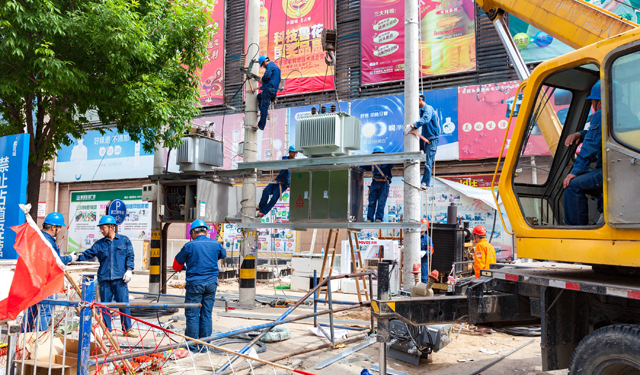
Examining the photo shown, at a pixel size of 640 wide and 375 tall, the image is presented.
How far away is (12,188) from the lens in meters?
5.78

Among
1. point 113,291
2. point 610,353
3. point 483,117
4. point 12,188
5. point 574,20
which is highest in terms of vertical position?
point 483,117

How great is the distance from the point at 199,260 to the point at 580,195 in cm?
504

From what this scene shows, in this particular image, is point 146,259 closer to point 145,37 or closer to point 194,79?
point 194,79

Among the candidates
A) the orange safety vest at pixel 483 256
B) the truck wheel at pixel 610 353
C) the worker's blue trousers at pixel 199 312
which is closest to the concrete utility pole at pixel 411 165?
the orange safety vest at pixel 483 256

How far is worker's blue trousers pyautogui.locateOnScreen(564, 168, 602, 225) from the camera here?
152 inches

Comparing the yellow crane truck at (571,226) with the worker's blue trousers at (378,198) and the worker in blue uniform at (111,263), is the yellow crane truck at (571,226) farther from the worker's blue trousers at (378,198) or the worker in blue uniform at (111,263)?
the worker in blue uniform at (111,263)

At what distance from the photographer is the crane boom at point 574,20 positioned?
15.7ft

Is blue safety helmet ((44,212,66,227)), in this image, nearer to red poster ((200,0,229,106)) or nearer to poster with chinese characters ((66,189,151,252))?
red poster ((200,0,229,106))

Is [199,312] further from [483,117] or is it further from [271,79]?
[483,117]

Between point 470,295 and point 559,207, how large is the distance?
1.26 m

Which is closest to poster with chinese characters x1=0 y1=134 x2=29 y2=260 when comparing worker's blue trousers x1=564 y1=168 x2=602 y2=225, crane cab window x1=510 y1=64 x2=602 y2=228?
crane cab window x1=510 y1=64 x2=602 y2=228

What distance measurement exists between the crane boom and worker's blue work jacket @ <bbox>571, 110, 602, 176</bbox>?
4.49 feet

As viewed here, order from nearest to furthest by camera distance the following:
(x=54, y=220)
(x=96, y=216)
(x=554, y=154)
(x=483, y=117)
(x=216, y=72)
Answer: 1. (x=554, y=154)
2. (x=54, y=220)
3. (x=483, y=117)
4. (x=216, y=72)
5. (x=96, y=216)

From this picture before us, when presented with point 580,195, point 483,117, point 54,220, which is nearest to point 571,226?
point 580,195
